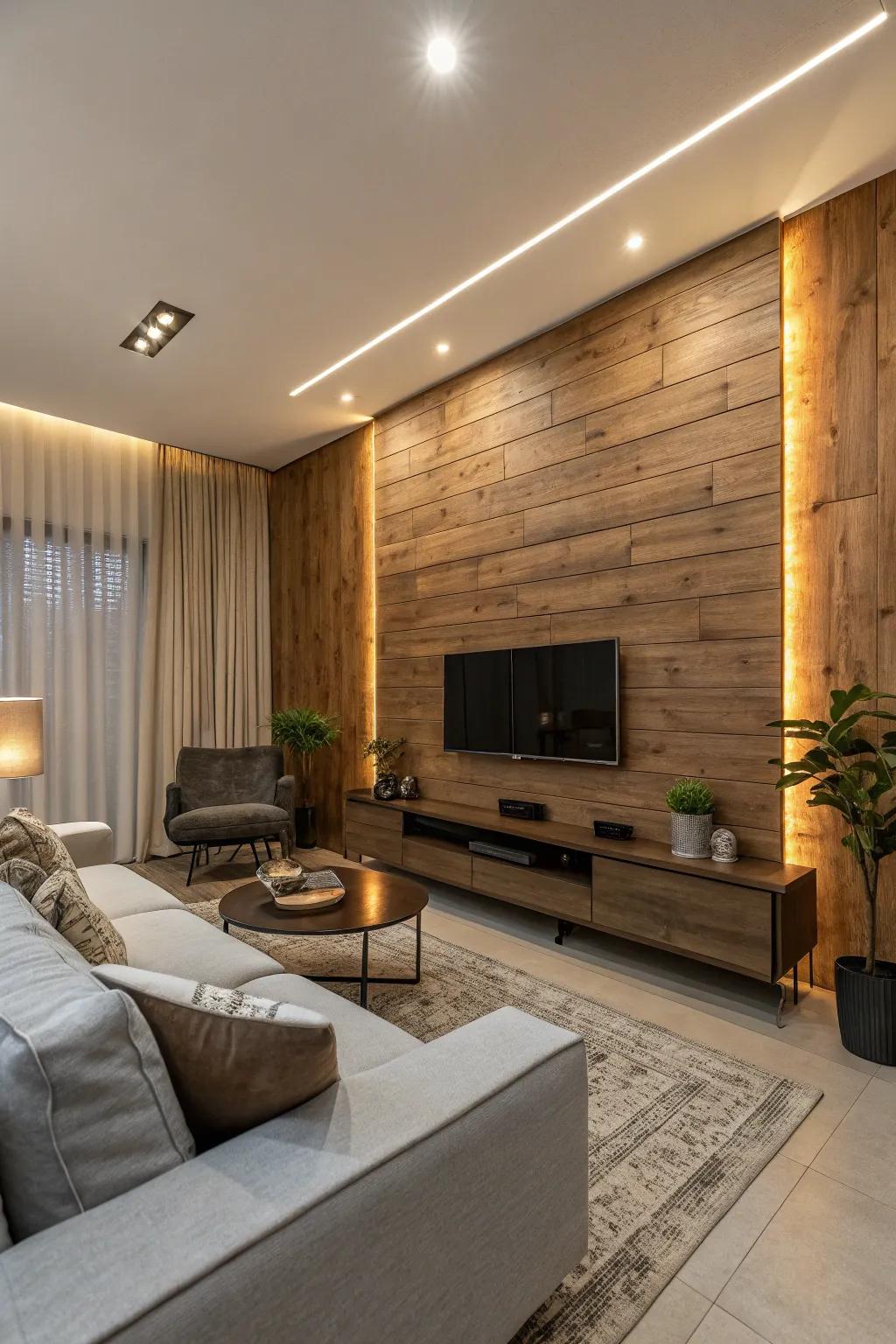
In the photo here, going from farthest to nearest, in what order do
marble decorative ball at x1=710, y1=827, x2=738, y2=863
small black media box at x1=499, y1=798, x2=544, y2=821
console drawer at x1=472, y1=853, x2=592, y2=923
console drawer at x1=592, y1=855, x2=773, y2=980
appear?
1. small black media box at x1=499, y1=798, x2=544, y2=821
2. console drawer at x1=472, y1=853, x2=592, y2=923
3. marble decorative ball at x1=710, y1=827, x2=738, y2=863
4. console drawer at x1=592, y1=855, x2=773, y2=980

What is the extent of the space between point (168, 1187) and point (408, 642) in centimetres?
381

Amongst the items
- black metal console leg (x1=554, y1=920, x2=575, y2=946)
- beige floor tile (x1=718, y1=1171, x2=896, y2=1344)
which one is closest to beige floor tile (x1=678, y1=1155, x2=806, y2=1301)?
beige floor tile (x1=718, y1=1171, x2=896, y2=1344)

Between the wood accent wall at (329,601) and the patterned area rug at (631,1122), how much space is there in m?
2.14

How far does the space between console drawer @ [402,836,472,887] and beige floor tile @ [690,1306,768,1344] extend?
7.95ft

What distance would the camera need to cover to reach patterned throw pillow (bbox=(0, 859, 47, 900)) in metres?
1.74

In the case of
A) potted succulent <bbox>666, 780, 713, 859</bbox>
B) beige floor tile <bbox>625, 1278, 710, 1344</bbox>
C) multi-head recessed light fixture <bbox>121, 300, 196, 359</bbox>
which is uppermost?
multi-head recessed light fixture <bbox>121, 300, 196, 359</bbox>

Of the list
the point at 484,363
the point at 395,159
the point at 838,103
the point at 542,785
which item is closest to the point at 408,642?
the point at 542,785

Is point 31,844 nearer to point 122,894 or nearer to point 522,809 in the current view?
point 122,894

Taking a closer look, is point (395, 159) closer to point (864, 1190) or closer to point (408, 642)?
point (408, 642)

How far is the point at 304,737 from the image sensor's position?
4984 millimetres

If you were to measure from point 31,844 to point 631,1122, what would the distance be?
183 centimetres

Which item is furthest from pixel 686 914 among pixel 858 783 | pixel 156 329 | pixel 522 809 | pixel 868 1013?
pixel 156 329

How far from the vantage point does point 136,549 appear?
5117 mm

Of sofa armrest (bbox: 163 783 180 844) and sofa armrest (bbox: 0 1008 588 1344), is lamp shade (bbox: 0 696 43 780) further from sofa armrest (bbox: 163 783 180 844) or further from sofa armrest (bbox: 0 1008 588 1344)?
sofa armrest (bbox: 0 1008 588 1344)
